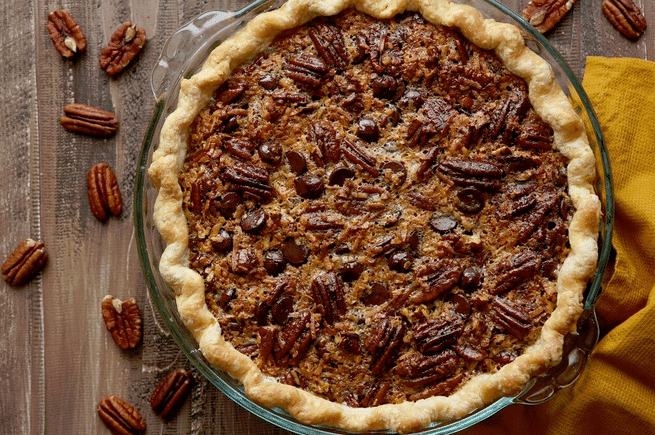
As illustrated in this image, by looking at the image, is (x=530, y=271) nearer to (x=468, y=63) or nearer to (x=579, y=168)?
(x=579, y=168)

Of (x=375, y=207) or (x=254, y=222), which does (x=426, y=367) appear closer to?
(x=375, y=207)

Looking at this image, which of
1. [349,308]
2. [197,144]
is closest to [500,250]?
[349,308]

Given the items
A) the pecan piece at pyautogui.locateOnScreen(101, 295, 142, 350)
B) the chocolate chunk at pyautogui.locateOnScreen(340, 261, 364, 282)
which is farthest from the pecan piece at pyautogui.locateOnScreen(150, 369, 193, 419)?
the chocolate chunk at pyautogui.locateOnScreen(340, 261, 364, 282)

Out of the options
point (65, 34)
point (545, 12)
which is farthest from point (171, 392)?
point (545, 12)

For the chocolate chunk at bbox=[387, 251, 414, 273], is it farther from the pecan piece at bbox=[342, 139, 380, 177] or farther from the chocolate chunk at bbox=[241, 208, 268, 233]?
the chocolate chunk at bbox=[241, 208, 268, 233]

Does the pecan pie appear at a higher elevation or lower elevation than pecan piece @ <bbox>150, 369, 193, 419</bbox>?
higher
